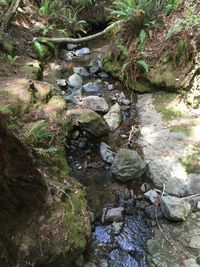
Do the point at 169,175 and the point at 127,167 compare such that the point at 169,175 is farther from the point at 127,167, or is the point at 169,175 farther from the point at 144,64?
the point at 144,64

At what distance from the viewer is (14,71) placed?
273 inches

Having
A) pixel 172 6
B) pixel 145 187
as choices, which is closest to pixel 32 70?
pixel 172 6

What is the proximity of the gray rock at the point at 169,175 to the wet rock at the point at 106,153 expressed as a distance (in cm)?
60

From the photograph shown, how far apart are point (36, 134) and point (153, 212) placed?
193cm

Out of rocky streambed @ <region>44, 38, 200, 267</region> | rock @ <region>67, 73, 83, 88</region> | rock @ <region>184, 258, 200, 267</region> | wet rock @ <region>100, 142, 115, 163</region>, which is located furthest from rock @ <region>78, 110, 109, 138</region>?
rock @ <region>184, 258, 200, 267</region>

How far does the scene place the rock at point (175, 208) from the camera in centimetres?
452

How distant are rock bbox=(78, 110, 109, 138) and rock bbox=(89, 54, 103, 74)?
234 cm

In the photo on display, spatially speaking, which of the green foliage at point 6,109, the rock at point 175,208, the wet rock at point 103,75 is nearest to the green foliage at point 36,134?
the green foliage at point 6,109

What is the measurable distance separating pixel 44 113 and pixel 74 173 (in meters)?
1.08

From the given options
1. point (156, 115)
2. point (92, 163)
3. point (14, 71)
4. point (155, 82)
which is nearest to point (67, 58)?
point (14, 71)

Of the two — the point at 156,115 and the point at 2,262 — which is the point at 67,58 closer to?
the point at 156,115

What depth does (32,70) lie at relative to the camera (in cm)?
725

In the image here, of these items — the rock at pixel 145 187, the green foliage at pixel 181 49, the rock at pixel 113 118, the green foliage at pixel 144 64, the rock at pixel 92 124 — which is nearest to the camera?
the rock at pixel 145 187

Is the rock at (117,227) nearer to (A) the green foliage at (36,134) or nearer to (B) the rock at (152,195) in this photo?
(B) the rock at (152,195)
